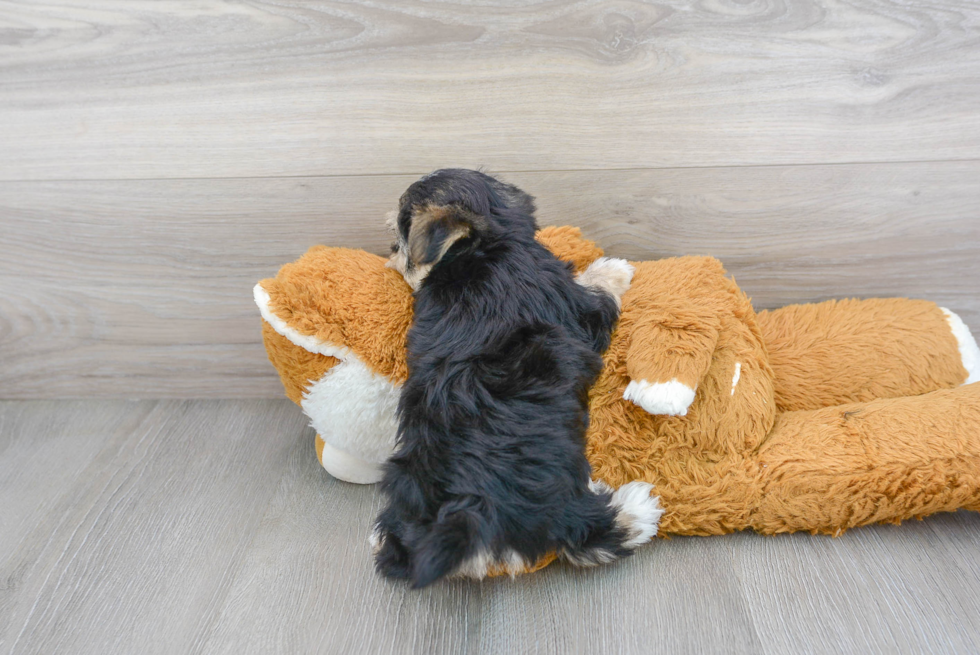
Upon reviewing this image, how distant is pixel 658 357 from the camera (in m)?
0.88

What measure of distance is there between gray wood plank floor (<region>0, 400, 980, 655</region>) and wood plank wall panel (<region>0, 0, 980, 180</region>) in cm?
61

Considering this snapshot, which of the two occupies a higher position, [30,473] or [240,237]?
[240,237]

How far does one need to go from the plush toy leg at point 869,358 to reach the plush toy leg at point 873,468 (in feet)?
0.33

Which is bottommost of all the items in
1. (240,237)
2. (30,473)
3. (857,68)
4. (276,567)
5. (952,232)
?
(30,473)

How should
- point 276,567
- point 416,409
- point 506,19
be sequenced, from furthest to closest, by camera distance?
point 506,19 < point 276,567 < point 416,409

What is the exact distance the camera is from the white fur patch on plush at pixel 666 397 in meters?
0.85

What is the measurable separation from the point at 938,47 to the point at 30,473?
175cm

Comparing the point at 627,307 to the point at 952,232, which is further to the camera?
the point at 952,232

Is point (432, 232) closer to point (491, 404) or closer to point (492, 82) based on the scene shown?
point (491, 404)

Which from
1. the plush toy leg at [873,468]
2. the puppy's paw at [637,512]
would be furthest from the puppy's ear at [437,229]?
the plush toy leg at [873,468]

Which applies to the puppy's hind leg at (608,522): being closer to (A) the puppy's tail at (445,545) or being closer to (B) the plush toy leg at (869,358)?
(A) the puppy's tail at (445,545)

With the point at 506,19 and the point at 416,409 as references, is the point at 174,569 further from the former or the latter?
the point at 506,19

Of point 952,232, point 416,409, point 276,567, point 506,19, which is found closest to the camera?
point 416,409

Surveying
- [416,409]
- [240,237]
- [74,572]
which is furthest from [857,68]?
[74,572]
